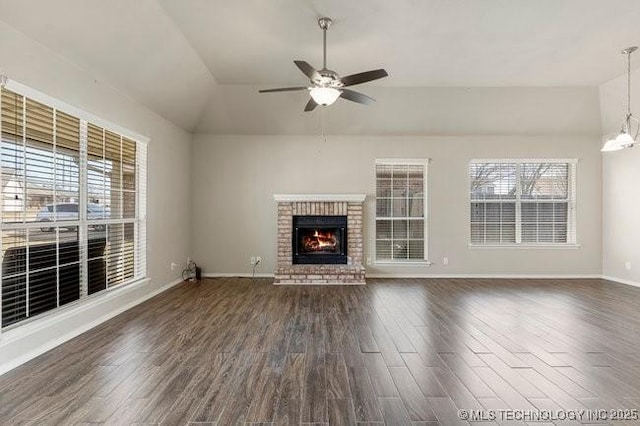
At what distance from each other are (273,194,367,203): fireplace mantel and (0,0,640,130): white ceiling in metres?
2.03

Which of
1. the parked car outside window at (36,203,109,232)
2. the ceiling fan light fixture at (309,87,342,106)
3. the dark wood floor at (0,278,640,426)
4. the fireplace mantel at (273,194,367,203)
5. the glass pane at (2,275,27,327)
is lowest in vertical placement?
the dark wood floor at (0,278,640,426)

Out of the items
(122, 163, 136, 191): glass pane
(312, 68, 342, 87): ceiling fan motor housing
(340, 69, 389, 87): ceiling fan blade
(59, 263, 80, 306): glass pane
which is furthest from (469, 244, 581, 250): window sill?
(59, 263, 80, 306): glass pane

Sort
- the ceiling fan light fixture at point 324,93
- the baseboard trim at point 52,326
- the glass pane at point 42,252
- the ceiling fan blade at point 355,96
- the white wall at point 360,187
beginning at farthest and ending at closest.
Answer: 1. the white wall at point 360,187
2. the ceiling fan blade at point 355,96
3. the ceiling fan light fixture at point 324,93
4. the glass pane at point 42,252
5. the baseboard trim at point 52,326

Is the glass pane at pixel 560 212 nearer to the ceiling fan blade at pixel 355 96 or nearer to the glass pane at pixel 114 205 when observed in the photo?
the ceiling fan blade at pixel 355 96

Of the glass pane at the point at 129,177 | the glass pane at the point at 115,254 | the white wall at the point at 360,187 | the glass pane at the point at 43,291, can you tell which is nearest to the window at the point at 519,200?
the white wall at the point at 360,187

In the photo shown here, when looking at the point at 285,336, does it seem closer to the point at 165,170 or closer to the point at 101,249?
the point at 101,249

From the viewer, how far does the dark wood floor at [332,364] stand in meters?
2.10

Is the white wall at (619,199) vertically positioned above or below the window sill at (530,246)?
above

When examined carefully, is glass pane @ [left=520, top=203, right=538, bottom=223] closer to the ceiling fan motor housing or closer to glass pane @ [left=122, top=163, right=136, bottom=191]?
the ceiling fan motor housing

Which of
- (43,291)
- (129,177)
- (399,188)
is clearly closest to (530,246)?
(399,188)

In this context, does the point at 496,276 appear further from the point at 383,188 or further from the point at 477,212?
the point at 383,188

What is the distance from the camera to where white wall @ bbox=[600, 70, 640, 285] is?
5.54 meters

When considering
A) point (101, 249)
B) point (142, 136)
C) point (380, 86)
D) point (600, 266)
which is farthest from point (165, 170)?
point (600, 266)

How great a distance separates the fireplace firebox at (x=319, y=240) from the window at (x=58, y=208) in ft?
9.25
